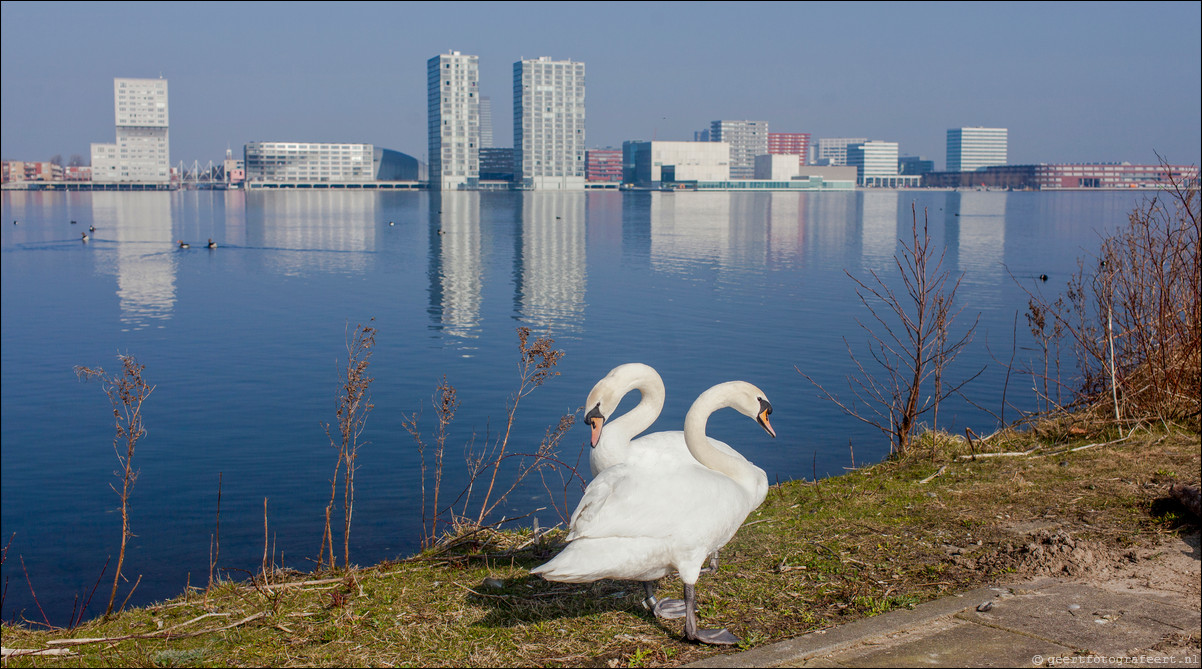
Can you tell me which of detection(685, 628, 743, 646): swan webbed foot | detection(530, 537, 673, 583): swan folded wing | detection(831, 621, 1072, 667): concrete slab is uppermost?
detection(530, 537, 673, 583): swan folded wing

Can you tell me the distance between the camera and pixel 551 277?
3697 centimetres

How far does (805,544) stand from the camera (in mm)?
5859

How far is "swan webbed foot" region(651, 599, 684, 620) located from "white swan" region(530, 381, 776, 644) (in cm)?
6

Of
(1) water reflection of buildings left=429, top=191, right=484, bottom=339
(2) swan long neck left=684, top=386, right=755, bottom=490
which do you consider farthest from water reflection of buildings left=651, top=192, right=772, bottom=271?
(2) swan long neck left=684, top=386, right=755, bottom=490

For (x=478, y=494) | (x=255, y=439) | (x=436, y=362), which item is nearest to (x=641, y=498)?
(x=478, y=494)

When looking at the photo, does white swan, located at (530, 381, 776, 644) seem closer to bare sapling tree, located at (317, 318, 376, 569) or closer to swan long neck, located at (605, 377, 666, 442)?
swan long neck, located at (605, 377, 666, 442)

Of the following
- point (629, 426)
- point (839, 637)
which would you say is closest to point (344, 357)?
point (629, 426)

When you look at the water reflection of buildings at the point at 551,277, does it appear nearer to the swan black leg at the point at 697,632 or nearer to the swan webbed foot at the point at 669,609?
the swan webbed foot at the point at 669,609

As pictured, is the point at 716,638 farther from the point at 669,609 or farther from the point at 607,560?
the point at 607,560

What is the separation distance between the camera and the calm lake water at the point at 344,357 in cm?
1144

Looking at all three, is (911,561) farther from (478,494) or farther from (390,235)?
(390,235)

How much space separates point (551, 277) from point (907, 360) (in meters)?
19.2

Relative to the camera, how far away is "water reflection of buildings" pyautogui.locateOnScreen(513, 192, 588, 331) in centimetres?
2712

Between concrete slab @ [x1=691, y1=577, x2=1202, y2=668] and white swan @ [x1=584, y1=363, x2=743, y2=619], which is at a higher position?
white swan @ [x1=584, y1=363, x2=743, y2=619]
